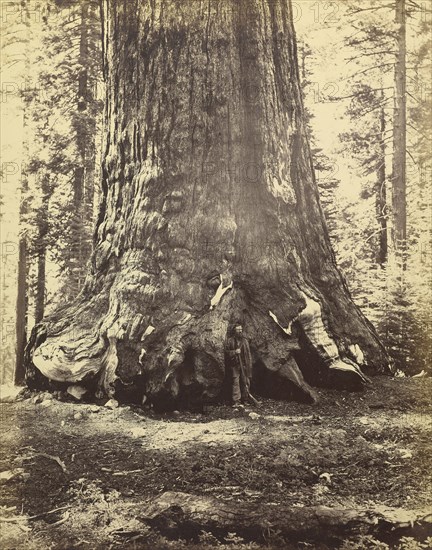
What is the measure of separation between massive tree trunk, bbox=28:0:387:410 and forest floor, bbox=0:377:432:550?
9.3 inches

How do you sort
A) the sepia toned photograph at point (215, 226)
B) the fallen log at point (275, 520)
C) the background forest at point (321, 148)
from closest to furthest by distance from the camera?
the fallen log at point (275, 520) < the sepia toned photograph at point (215, 226) < the background forest at point (321, 148)

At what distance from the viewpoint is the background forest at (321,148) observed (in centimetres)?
260

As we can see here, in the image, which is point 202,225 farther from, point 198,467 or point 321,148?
point 198,467

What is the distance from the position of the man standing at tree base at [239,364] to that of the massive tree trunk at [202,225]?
52 millimetres

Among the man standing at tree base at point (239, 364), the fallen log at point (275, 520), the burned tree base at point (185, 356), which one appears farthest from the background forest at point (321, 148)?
the fallen log at point (275, 520)

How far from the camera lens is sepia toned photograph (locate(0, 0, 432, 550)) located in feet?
8.08

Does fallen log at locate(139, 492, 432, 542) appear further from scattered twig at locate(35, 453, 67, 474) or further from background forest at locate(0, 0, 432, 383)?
background forest at locate(0, 0, 432, 383)

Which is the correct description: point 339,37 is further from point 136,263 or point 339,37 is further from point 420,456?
point 420,456

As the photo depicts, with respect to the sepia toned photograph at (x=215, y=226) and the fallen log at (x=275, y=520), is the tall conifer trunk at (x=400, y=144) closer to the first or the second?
the sepia toned photograph at (x=215, y=226)

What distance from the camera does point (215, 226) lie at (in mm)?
2627

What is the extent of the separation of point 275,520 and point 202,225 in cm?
155

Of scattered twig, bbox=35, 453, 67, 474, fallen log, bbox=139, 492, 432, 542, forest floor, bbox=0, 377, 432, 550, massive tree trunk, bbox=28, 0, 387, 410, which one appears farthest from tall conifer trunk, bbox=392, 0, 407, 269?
scattered twig, bbox=35, 453, 67, 474

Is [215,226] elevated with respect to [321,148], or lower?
lower

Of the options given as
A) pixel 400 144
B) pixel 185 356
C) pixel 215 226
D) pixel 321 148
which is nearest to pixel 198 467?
pixel 185 356
